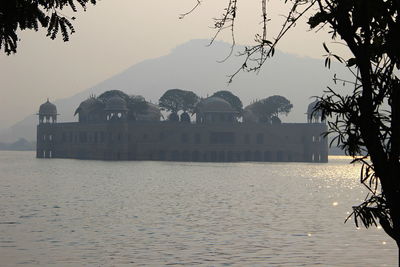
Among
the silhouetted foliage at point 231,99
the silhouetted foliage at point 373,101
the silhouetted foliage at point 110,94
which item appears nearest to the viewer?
the silhouetted foliage at point 373,101

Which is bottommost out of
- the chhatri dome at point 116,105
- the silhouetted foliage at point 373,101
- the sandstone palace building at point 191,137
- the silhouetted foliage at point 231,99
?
the silhouetted foliage at point 373,101

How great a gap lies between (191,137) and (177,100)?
17.4m

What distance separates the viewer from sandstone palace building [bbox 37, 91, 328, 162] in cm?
13788

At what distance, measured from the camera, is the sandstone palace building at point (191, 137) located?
138 meters

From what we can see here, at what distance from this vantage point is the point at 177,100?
154 m

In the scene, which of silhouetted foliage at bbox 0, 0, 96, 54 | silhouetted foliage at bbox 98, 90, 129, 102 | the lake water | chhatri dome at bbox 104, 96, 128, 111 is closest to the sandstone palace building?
chhatri dome at bbox 104, 96, 128, 111

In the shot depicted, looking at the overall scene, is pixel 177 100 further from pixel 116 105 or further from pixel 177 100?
pixel 116 105

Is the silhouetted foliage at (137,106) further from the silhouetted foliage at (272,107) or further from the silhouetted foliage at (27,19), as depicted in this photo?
the silhouetted foliage at (27,19)

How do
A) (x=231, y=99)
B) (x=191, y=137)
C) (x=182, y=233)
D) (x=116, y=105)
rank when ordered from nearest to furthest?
(x=182, y=233)
(x=191, y=137)
(x=116, y=105)
(x=231, y=99)

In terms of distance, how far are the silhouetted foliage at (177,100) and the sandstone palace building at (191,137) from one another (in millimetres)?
3149

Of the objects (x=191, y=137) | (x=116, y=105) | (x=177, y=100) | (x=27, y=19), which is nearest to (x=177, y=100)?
(x=177, y=100)

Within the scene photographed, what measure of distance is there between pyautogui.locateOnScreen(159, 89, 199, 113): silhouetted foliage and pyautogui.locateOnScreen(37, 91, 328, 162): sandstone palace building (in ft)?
10.3

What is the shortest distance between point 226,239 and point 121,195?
26487 millimetres

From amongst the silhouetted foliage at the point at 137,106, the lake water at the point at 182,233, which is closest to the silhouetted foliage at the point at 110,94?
the silhouetted foliage at the point at 137,106
